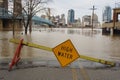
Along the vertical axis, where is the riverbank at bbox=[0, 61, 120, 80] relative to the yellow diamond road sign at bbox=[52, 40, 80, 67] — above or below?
below

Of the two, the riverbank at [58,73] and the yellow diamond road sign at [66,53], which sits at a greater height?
the yellow diamond road sign at [66,53]

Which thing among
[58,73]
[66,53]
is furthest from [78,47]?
[66,53]

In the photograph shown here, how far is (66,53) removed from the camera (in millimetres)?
10781

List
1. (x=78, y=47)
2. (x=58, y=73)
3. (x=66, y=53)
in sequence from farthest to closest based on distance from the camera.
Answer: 1. (x=78, y=47)
2. (x=58, y=73)
3. (x=66, y=53)

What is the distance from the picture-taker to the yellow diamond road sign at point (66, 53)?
422 inches

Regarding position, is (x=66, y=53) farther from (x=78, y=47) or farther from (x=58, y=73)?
(x=78, y=47)

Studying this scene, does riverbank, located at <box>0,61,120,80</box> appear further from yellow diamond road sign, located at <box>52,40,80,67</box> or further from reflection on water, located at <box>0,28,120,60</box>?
reflection on water, located at <box>0,28,120,60</box>

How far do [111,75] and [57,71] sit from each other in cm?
203

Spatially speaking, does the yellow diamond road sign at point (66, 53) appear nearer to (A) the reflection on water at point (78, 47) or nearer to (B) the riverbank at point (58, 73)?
(B) the riverbank at point (58, 73)

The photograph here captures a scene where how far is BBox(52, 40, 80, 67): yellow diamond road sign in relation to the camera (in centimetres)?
1071

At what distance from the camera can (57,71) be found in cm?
1206

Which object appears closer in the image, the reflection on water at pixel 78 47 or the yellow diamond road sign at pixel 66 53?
the yellow diamond road sign at pixel 66 53

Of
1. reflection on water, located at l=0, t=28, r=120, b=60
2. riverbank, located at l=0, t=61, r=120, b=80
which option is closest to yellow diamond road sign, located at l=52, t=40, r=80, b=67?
riverbank, located at l=0, t=61, r=120, b=80

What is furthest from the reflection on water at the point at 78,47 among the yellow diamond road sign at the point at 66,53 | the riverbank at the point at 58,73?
the yellow diamond road sign at the point at 66,53
